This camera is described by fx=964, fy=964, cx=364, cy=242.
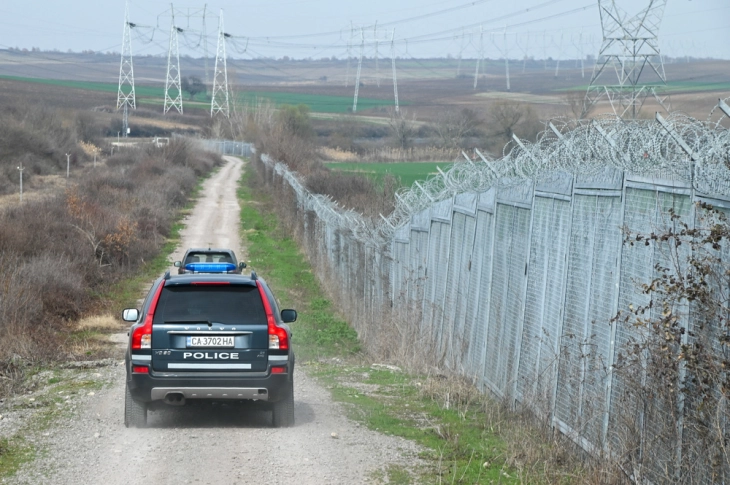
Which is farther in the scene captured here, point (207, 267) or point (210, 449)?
point (207, 267)

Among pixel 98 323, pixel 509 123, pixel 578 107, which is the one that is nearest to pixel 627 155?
pixel 98 323

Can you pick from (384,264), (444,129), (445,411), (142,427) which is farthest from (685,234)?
(444,129)

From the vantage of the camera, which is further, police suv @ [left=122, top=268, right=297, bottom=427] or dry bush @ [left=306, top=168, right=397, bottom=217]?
dry bush @ [left=306, top=168, right=397, bottom=217]

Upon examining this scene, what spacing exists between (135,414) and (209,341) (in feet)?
3.56

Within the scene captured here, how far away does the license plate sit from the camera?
9211 mm

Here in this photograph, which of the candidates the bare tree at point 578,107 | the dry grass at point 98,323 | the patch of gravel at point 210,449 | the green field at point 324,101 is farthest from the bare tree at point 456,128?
the green field at point 324,101

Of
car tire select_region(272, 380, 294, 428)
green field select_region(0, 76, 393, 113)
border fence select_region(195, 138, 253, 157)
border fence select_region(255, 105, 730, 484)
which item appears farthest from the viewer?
green field select_region(0, 76, 393, 113)

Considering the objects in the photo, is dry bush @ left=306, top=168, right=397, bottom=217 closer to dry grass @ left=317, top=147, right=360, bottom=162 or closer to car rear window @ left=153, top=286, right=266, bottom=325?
car rear window @ left=153, top=286, right=266, bottom=325

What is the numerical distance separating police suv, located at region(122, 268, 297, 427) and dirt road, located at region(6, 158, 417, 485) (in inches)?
15.8

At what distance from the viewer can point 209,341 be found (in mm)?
9219

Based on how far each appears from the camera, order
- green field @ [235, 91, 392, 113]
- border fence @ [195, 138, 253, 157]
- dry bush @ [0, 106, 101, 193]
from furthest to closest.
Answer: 1. green field @ [235, 91, 392, 113]
2. border fence @ [195, 138, 253, 157]
3. dry bush @ [0, 106, 101, 193]

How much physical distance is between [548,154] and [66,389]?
6572mm

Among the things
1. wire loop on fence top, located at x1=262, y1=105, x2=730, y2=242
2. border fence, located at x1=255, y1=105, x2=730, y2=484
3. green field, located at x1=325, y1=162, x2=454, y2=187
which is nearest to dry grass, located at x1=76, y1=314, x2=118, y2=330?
border fence, located at x1=255, y1=105, x2=730, y2=484

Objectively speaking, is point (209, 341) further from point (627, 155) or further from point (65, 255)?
point (65, 255)
